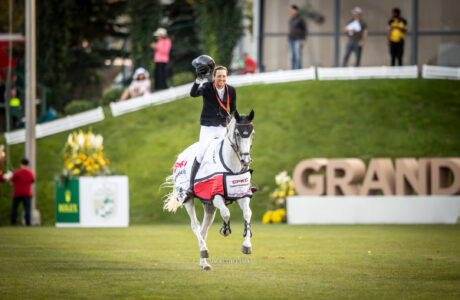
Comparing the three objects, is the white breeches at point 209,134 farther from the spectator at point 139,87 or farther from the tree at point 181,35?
the tree at point 181,35

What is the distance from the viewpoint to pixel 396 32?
103 feet

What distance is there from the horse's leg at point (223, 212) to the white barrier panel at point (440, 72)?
22984 mm

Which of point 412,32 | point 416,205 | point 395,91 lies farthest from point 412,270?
point 412,32

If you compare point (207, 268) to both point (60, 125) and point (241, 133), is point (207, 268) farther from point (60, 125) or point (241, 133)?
point (60, 125)

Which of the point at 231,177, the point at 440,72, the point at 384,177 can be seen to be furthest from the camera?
the point at 440,72

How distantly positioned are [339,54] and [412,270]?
26512 mm

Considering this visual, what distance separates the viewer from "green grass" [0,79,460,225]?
2728cm

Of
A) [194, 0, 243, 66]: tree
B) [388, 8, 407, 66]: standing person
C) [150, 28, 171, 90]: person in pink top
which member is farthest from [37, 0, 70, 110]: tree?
[388, 8, 407, 66]: standing person

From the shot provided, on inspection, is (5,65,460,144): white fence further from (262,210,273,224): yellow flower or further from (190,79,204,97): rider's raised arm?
(190,79,204,97): rider's raised arm

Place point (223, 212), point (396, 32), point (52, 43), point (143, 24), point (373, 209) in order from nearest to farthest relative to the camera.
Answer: point (223, 212) < point (373, 209) < point (396, 32) < point (52, 43) < point (143, 24)

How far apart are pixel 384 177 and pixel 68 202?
331 inches

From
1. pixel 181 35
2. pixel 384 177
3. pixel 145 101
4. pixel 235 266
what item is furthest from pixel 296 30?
pixel 235 266

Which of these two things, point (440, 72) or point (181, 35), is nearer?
point (440, 72)

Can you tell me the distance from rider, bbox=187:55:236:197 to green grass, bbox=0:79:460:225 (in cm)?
1304
